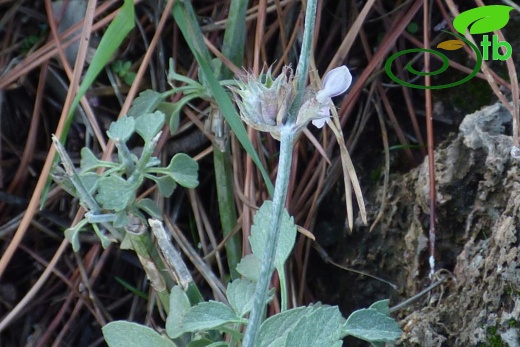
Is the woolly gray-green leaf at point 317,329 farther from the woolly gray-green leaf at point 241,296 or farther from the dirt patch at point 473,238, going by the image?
the dirt patch at point 473,238

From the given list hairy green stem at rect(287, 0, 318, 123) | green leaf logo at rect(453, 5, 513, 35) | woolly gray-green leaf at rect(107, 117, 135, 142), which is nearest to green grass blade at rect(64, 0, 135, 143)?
woolly gray-green leaf at rect(107, 117, 135, 142)

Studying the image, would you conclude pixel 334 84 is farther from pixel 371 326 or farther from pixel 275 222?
pixel 371 326

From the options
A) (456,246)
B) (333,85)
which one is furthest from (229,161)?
(333,85)

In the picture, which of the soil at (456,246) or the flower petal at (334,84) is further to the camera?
the soil at (456,246)

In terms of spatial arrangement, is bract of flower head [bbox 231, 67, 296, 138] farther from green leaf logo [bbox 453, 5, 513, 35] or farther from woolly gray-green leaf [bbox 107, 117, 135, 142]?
green leaf logo [bbox 453, 5, 513, 35]

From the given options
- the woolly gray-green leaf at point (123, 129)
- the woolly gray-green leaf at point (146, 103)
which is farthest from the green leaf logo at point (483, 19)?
the woolly gray-green leaf at point (123, 129)

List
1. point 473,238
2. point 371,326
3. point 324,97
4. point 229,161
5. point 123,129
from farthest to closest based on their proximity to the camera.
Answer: point 229,161 < point 473,238 < point 123,129 < point 371,326 < point 324,97
